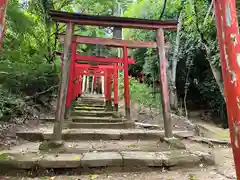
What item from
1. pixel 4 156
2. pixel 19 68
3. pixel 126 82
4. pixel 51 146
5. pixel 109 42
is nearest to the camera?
pixel 4 156

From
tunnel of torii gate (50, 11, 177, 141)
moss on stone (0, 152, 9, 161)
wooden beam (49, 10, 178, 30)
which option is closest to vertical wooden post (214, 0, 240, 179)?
tunnel of torii gate (50, 11, 177, 141)

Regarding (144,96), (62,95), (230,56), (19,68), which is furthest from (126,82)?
(144,96)

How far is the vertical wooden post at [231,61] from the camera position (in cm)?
161

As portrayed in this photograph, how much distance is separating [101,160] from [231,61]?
2410 millimetres

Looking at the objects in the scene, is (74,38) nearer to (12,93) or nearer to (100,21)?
(100,21)

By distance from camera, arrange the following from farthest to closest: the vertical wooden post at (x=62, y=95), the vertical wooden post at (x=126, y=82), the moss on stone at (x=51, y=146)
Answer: the vertical wooden post at (x=126, y=82) < the vertical wooden post at (x=62, y=95) < the moss on stone at (x=51, y=146)

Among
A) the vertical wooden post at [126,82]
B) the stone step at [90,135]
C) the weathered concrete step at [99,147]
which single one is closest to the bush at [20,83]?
the stone step at [90,135]

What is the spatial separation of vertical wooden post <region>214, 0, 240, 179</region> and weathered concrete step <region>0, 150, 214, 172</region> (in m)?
1.99

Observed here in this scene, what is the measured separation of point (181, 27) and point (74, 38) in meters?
8.16

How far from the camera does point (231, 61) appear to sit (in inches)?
65.8

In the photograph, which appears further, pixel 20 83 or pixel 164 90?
pixel 20 83

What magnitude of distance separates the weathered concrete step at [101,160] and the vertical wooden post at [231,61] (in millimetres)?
1990

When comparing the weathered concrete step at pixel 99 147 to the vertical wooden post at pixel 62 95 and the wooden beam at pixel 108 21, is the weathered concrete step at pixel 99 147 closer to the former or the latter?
the vertical wooden post at pixel 62 95

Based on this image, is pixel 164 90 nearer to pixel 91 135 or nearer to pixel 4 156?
pixel 91 135
